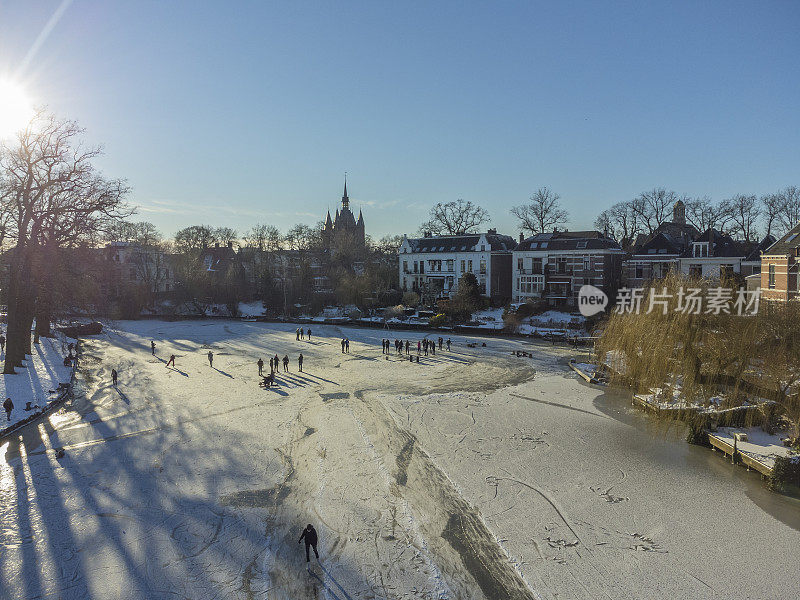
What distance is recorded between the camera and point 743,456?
548 inches

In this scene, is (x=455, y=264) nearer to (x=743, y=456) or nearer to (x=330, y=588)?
(x=743, y=456)

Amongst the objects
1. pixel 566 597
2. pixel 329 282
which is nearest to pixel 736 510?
pixel 566 597

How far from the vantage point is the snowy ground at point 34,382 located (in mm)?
18839

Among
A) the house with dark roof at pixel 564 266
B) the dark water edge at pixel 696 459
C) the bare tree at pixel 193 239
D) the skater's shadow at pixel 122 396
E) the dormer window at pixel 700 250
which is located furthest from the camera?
the bare tree at pixel 193 239

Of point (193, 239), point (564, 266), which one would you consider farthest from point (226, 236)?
point (564, 266)

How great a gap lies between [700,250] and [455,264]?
22.0 metres

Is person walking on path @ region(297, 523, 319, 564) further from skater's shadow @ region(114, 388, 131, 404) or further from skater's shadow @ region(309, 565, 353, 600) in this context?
skater's shadow @ region(114, 388, 131, 404)

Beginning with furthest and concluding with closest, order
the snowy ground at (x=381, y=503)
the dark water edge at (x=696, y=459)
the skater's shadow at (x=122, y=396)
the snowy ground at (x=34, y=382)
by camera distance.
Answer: the skater's shadow at (x=122, y=396) < the snowy ground at (x=34, y=382) < the dark water edge at (x=696, y=459) < the snowy ground at (x=381, y=503)

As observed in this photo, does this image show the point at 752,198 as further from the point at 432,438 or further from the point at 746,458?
the point at 432,438

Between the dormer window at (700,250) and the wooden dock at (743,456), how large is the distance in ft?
97.4

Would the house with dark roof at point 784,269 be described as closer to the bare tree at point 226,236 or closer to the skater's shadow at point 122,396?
the skater's shadow at point 122,396

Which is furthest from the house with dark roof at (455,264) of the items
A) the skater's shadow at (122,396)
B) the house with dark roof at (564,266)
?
the skater's shadow at (122,396)

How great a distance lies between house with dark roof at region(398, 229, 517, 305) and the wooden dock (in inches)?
1286

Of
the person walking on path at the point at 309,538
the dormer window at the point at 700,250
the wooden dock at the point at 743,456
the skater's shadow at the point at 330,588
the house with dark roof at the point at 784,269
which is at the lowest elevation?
the skater's shadow at the point at 330,588
